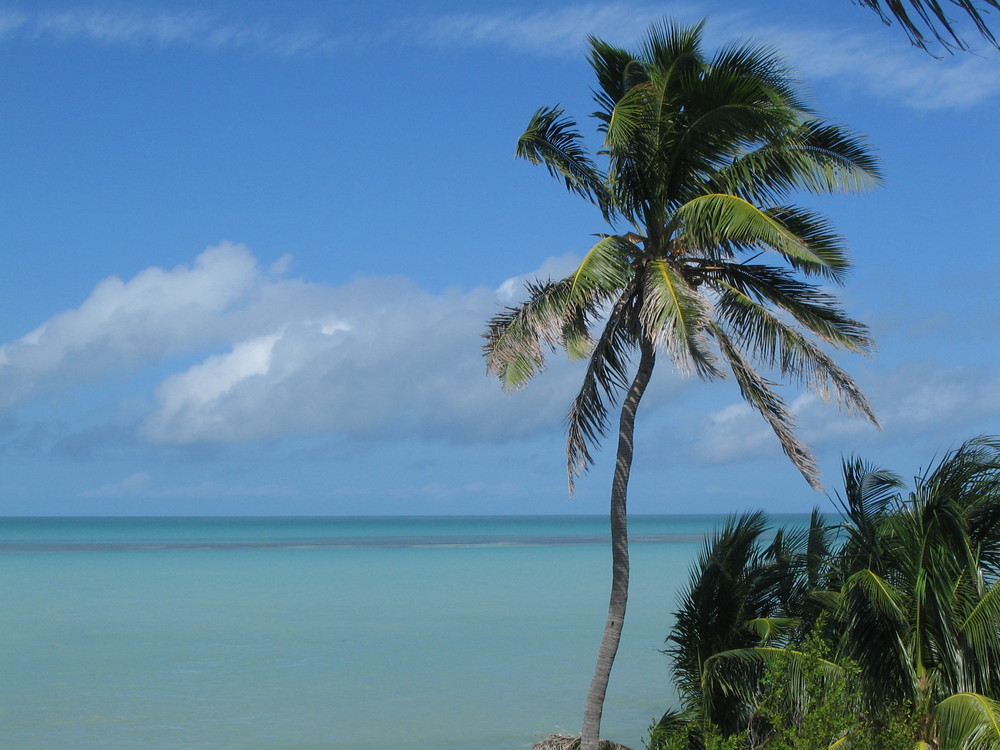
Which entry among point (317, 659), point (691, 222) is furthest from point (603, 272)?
point (317, 659)

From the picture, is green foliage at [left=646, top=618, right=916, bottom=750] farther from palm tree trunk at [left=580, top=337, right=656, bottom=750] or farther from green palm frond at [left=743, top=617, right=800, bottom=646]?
palm tree trunk at [left=580, top=337, right=656, bottom=750]

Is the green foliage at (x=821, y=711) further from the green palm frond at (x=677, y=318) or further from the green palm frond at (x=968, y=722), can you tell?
the green palm frond at (x=677, y=318)

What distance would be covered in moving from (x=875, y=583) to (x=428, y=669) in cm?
1603

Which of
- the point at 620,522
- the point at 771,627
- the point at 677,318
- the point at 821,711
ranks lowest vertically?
the point at 821,711

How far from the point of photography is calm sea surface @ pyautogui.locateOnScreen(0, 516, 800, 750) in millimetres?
17422

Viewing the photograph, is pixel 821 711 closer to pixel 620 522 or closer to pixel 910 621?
pixel 910 621

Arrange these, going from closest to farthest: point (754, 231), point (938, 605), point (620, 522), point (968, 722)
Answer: point (968, 722), point (938, 605), point (754, 231), point (620, 522)

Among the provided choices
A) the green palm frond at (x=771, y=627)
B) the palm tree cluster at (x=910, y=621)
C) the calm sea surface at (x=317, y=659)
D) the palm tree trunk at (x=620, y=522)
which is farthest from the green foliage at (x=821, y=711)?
the calm sea surface at (x=317, y=659)

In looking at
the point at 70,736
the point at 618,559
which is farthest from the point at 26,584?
the point at 618,559

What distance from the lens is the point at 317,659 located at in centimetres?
2416

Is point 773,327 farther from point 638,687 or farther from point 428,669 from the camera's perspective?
point 428,669

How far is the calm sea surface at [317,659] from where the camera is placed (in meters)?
17.4

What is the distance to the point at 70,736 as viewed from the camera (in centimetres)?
1659

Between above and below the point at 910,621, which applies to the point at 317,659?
below
